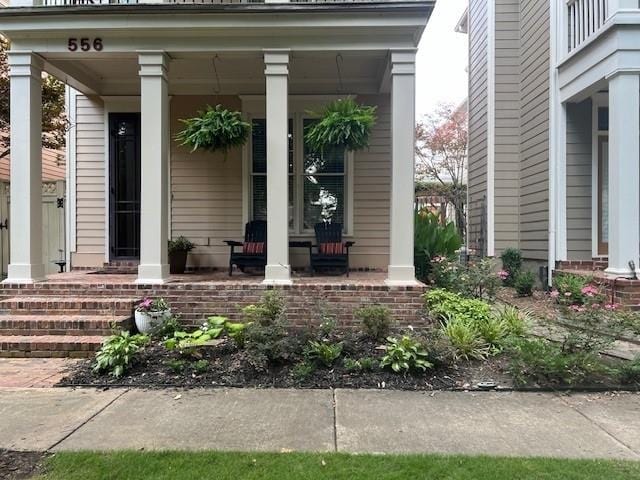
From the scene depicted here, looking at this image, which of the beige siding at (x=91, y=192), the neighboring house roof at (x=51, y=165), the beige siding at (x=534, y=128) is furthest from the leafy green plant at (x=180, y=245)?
the neighboring house roof at (x=51, y=165)

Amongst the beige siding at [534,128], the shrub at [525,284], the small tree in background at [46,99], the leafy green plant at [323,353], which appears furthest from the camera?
the small tree in background at [46,99]

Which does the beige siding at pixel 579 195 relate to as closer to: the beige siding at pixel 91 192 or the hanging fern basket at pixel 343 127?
the hanging fern basket at pixel 343 127

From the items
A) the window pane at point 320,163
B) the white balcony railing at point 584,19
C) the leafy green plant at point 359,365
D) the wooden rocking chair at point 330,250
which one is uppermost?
the white balcony railing at point 584,19

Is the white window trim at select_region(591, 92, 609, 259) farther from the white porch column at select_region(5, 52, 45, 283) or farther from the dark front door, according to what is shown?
the white porch column at select_region(5, 52, 45, 283)

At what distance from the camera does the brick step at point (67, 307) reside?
625 centimetres

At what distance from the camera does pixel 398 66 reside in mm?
6566

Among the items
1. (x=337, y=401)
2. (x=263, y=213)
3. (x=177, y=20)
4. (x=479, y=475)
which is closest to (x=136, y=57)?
(x=177, y=20)

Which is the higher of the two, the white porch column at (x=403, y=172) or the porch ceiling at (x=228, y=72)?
the porch ceiling at (x=228, y=72)

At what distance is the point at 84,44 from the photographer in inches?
263

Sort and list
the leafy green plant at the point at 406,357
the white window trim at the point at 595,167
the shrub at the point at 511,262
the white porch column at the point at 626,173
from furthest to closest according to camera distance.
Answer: the shrub at the point at 511,262 < the white window trim at the point at 595,167 < the white porch column at the point at 626,173 < the leafy green plant at the point at 406,357

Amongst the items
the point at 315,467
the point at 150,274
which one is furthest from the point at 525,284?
the point at 315,467

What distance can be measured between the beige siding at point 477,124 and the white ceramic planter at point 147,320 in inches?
299

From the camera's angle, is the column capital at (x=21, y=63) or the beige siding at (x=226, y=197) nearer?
the column capital at (x=21, y=63)

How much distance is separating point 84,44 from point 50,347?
3.82 meters
